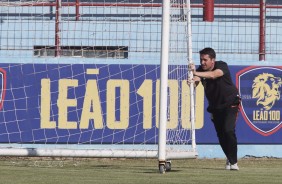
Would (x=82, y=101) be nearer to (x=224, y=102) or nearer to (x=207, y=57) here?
(x=224, y=102)

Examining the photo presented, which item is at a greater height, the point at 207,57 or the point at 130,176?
the point at 207,57

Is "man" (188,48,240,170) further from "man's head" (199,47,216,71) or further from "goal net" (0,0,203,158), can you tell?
"goal net" (0,0,203,158)

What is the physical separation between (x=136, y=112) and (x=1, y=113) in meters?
2.21

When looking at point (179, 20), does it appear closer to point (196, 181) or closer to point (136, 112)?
point (136, 112)

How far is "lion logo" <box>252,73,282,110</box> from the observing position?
57.7 feet

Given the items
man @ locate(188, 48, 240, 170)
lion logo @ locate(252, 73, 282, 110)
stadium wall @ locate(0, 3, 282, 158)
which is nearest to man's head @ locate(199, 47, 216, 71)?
man @ locate(188, 48, 240, 170)

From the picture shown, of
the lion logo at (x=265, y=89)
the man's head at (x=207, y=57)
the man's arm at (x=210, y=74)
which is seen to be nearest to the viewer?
the man's arm at (x=210, y=74)

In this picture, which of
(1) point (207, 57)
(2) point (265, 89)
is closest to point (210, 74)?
(1) point (207, 57)

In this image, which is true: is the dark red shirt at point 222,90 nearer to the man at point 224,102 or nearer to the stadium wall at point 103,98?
the man at point 224,102

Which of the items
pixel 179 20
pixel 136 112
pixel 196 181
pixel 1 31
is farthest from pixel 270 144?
pixel 196 181

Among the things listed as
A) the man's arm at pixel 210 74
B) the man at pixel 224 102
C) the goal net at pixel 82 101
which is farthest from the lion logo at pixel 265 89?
the man's arm at pixel 210 74

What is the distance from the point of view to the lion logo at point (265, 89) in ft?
57.7

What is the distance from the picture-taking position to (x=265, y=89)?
693 inches

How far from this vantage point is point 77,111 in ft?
56.3
